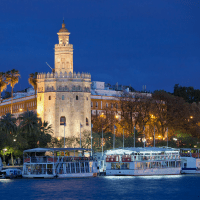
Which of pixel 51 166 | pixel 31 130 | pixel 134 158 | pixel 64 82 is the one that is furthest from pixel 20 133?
pixel 64 82

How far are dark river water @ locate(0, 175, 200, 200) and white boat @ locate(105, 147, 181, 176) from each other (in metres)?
2.49

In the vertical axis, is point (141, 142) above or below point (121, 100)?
below

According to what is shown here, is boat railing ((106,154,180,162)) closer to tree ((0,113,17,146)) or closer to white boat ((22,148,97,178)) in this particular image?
white boat ((22,148,97,178))

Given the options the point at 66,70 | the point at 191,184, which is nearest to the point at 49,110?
the point at 66,70

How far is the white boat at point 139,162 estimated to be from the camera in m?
94.0

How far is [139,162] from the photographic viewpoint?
94.6 metres

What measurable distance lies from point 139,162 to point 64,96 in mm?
30848

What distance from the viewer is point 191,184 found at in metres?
83.8

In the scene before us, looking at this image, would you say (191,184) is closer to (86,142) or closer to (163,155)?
(163,155)

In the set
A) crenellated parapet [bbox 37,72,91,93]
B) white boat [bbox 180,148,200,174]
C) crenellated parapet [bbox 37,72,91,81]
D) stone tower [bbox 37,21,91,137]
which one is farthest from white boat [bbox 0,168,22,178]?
crenellated parapet [bbox 37,72,91,81]

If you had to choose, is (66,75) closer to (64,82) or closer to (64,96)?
(64,82)

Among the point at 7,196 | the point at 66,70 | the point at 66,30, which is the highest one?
the point at 66,30

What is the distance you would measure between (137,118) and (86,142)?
633 inches

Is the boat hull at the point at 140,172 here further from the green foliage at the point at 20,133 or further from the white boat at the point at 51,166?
the green foliage at the point at 20,133
